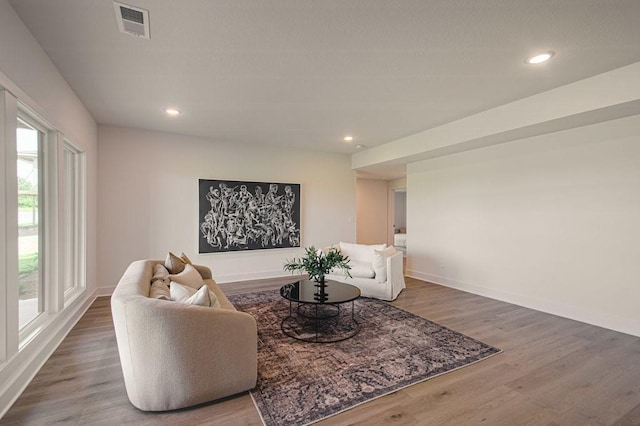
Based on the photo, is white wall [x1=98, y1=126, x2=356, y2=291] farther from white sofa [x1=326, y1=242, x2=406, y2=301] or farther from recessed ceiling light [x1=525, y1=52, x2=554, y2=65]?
recessed ceiling light [x1=525, y1=52, x2=554, y2=65]

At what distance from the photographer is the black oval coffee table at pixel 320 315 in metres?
3.09

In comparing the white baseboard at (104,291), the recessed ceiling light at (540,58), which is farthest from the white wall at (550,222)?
the white baseboard at (104,291)

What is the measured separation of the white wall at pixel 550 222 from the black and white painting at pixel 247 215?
9.48 ft

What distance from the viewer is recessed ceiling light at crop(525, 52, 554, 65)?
253cm

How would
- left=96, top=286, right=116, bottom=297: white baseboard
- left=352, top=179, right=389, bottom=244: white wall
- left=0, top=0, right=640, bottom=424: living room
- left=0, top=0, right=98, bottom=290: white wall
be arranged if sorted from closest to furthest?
1. left=0, top=0, right=98, bottom=290: white wall
2. left=0, top=0, right=640, bottom=424: living room
3. left=96, top=286, right=116, bottom=297: white baseboard
4. left=352, top=179, right=389, bottom=244: white wall

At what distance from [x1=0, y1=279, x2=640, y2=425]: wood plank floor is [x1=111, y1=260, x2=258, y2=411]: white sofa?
12 centimetres

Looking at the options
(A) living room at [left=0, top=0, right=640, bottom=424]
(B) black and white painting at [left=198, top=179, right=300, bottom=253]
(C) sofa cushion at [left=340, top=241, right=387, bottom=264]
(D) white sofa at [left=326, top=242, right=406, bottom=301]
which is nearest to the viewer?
(A) living room at [left=0, top=0, right=640, bottom=424]

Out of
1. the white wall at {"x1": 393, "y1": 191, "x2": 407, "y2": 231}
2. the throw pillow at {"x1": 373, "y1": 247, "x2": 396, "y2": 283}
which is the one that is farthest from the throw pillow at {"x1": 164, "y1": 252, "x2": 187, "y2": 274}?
the white wall at {"x1": 393, "y1": 191, "x2": 407, "y2": 231}

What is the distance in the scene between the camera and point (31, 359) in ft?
7.68

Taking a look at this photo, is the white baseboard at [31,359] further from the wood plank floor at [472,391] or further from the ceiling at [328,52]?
the ceiling at [328,52]

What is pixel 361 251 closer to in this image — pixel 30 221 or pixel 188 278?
pixel 188 278

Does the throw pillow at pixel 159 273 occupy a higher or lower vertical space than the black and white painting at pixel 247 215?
lower

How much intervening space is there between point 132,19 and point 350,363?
318 centimetres

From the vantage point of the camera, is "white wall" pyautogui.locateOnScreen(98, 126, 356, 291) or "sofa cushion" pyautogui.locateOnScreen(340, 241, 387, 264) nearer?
"white wall" pyautogui.locateOnScreen(98, 126, 356, 291)
